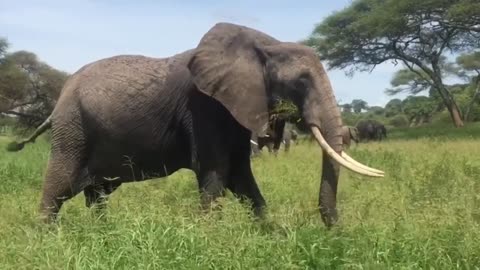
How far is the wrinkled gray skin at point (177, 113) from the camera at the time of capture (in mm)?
5723

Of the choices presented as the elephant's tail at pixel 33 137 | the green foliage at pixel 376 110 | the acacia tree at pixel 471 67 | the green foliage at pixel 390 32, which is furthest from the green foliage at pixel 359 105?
the elephant's tail at pixel 33 137

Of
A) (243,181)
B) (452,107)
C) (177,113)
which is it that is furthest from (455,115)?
(177,113)

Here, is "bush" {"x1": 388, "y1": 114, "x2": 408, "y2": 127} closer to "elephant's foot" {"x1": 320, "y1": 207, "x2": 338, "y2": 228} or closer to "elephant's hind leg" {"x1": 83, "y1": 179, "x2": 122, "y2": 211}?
"elephant's hind leg" {"x1": 83, "y1": 179, "x2": 122, "y2": 211}

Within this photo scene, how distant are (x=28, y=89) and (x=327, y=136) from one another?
2638 centimetres

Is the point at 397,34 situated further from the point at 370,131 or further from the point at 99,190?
the point at 99,190

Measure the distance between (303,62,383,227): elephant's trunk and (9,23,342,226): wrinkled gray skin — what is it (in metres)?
0.14

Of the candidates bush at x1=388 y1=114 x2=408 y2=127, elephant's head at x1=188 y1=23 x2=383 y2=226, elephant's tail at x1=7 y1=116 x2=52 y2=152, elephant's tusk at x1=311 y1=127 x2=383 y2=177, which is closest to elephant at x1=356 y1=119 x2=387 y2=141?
bush at x1=388 y1=114 x2=408 y2=127

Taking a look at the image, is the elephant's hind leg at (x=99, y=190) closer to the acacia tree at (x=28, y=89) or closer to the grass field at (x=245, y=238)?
the grass field at (x=245, y=238)

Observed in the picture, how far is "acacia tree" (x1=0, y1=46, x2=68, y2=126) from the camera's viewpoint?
2912 centimetres

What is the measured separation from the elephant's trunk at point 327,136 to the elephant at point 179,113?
71 millimetres

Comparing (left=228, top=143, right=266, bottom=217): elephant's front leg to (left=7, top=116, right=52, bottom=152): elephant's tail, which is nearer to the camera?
(left=228, top=143, right=266, bottom=217): elephant's front leg

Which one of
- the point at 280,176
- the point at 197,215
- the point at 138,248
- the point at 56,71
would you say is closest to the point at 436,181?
the point at 280,176

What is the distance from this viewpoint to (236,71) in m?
5.83

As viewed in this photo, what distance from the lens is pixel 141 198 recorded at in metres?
5.56
